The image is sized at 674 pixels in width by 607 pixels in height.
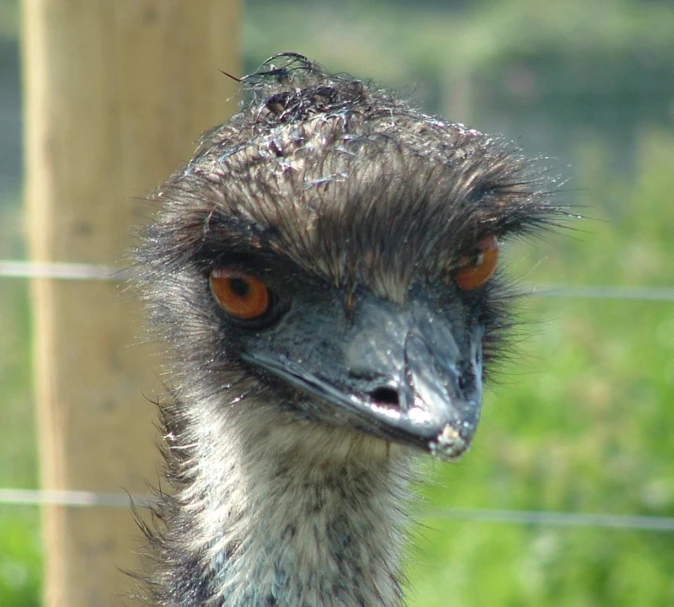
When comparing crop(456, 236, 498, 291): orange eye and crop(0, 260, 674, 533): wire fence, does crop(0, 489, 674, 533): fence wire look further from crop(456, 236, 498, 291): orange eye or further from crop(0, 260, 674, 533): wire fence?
crop(456, 236, 498, 291): orange eye

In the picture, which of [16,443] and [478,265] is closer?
[478,265]

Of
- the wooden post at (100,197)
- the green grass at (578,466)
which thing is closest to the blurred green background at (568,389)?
the green grass at (578,466)

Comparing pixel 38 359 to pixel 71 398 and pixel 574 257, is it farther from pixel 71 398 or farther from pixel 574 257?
pixel 574 257

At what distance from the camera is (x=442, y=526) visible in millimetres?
4270

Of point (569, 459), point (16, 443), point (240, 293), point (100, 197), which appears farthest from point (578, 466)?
point (240, 293)

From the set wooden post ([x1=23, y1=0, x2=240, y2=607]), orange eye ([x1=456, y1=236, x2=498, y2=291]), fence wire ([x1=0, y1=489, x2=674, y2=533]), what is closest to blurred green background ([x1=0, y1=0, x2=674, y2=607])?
fence wire ([x1=0, y1=489, x2=674, y2=533])

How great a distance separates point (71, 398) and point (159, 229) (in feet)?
2.91

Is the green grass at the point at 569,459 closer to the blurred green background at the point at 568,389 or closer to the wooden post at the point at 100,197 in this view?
the blurred green background at the point at 568,389

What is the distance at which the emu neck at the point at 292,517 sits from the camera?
197 cm

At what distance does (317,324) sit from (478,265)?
277 millimetres

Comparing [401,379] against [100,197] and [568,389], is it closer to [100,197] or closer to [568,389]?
[100,197]

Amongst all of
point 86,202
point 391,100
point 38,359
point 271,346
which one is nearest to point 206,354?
point 271,346

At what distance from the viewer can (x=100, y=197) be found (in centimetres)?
273

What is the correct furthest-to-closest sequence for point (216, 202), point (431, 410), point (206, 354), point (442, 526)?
1. point (442, 526)
2. point (206, 354)
3. point (216, 202)
4. point (431, 410)
